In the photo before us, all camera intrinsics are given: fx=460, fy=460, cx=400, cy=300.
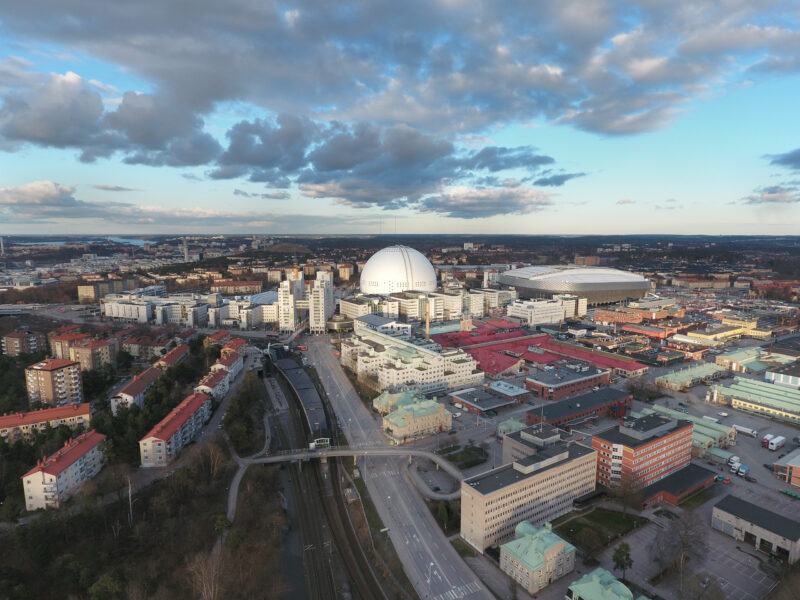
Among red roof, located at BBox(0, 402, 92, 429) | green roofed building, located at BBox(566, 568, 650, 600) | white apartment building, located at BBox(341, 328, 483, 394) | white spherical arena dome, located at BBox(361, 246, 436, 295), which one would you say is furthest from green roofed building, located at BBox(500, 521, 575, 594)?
white spherical arena dome, located at BBox(361, 246, 436, 295)

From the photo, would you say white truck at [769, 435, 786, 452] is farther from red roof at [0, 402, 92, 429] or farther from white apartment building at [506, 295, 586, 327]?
red roof at [0, 402, 92, 429]

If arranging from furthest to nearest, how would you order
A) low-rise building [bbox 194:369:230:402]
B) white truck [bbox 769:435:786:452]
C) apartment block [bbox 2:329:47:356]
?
apartment block [bbox 2:329:47:356]
low-rise building [bbox 194:369:230:402]
white truck [bbox 769:435:786:452]

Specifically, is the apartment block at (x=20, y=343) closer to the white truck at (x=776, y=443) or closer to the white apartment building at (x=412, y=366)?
the white apartment building at (x=412, y=366)

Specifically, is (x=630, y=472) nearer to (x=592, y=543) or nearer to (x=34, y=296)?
(x=592, y=543)

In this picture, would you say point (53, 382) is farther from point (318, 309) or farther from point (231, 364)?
point (318, 309)

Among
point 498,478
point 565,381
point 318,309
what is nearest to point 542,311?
point 565,381

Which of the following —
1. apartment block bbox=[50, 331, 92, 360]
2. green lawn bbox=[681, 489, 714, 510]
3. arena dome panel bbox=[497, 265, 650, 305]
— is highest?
arena dome panel bbox=[497, 265, 650, 305]
